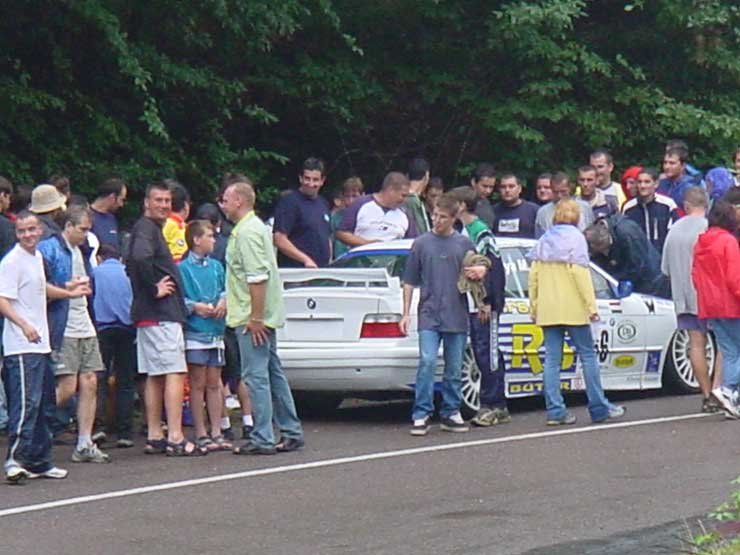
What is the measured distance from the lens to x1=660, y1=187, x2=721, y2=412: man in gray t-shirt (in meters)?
15.4

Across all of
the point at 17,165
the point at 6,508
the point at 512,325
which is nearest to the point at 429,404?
the point at 512,325

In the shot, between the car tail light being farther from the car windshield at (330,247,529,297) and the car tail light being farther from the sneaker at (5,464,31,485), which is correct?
the sneaker at (5,464,31,485)

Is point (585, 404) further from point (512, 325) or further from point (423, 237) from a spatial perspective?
point (423, 237)

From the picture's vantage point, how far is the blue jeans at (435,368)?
14.3 meters

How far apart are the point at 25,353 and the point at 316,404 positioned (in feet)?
13.7

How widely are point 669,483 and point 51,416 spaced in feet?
14.9

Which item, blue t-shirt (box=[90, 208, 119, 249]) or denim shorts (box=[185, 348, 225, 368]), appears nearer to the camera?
denim shorts (box=[185, 348, 225, 368])

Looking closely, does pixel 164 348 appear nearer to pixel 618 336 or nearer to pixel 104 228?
pixel 104 228

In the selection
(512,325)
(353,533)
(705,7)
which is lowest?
(353,533)

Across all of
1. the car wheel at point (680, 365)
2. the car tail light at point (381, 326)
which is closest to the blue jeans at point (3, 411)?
the car tail light at point (381, 326)

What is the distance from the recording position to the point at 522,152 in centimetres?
2138

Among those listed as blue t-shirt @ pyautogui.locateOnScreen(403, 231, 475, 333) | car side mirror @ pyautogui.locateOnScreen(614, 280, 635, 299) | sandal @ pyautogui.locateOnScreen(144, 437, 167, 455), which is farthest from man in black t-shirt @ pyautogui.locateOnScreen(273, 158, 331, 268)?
sandal @ pyautogui.locateOnScreen(144, 437, 167, 455)

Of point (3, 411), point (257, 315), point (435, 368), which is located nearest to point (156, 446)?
point (257, 315)

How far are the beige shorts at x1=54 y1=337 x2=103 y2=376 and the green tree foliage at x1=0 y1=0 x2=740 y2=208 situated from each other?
13.7 feet
